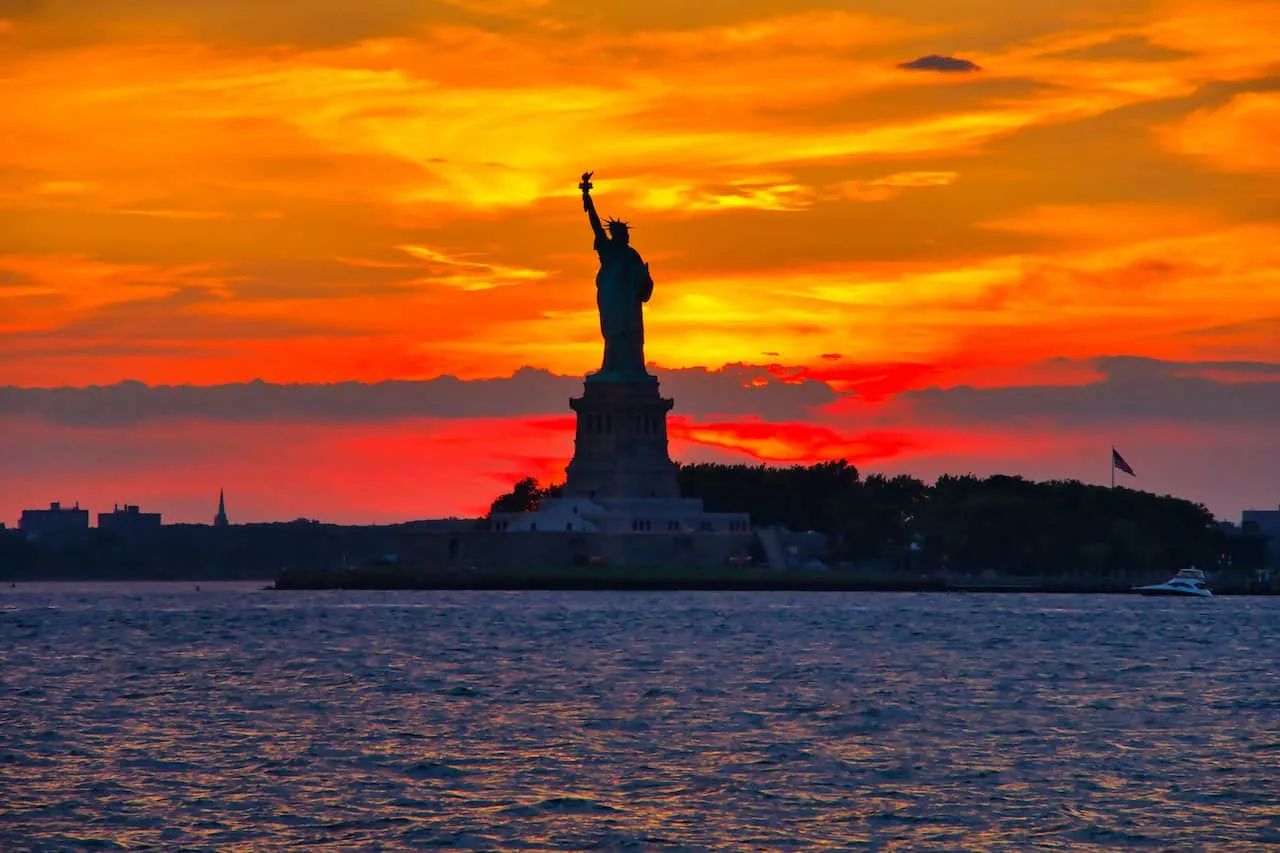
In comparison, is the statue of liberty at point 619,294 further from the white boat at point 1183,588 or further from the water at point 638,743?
the water at point 638,743

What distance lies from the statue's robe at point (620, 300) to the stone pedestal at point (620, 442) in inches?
74.1

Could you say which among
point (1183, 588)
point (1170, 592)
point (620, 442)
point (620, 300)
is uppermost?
point (620, 300)

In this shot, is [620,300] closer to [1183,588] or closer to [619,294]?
[619,294]

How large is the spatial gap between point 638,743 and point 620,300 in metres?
131

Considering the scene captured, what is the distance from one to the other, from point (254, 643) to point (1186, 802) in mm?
57307

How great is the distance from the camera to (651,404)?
586 feet

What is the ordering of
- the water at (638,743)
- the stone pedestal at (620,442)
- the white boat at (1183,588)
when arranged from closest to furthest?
the water at (638,743), the white boat at (1183,588), the stone pedestal at (620,442)

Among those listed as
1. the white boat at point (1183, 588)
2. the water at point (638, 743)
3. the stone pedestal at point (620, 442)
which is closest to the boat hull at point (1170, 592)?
the white boat at point (1183, 588)

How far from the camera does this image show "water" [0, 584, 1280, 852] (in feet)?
120

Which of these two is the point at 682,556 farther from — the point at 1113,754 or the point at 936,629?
the point at 1113,754

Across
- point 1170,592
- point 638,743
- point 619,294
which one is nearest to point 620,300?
point 619,294

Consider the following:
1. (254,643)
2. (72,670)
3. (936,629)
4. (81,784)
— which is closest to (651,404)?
(936,629)

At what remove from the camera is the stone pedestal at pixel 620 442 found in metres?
178

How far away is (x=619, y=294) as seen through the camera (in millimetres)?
178375
